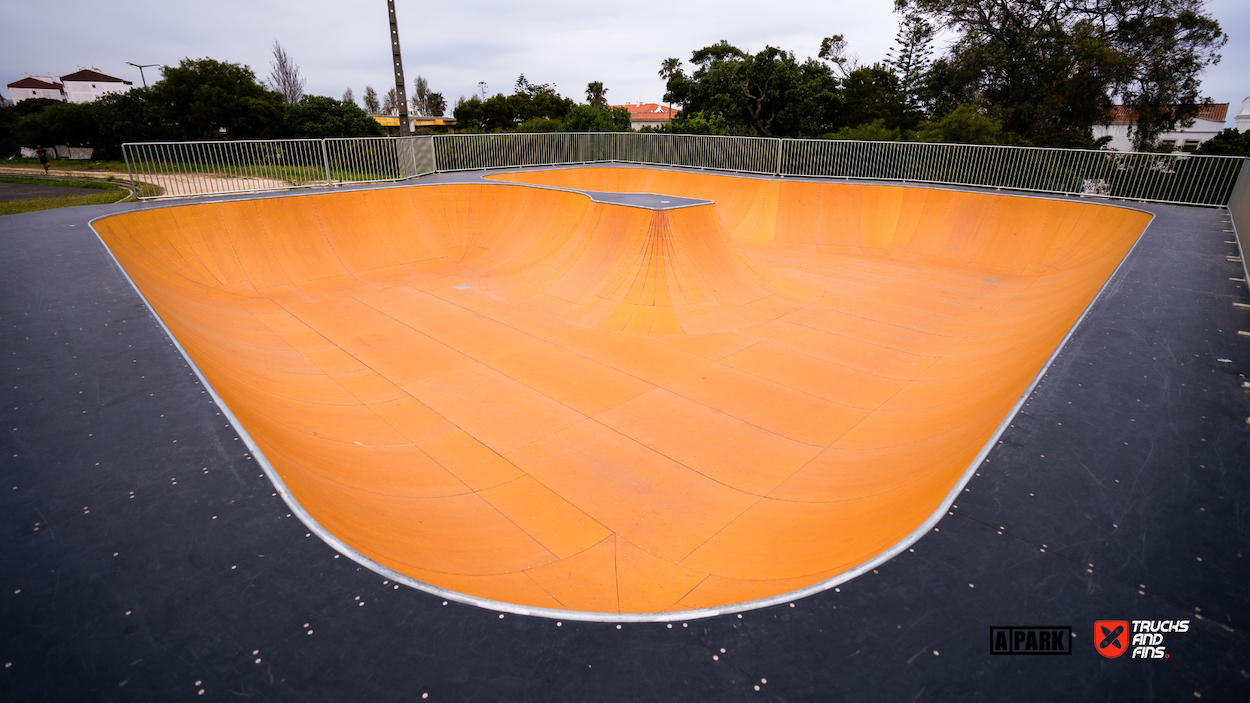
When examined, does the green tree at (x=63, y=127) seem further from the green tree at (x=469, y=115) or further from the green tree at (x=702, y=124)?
the green tree at (x=702, y=124)

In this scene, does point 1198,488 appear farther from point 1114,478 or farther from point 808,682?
point 808,682

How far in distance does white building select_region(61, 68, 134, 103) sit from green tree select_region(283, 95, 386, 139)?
79.4 meters

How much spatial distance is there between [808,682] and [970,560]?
112 cm

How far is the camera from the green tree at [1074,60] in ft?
71.7

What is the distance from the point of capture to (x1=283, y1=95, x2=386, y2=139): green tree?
112 ft

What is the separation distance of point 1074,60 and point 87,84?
409 feet

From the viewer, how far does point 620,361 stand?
8.61 m

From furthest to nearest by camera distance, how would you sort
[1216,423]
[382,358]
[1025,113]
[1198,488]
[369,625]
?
[1025,113] < [382,358] < [1216,423] < [1198,488] < [369,625]

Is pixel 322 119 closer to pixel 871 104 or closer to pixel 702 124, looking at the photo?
pixel 702 124

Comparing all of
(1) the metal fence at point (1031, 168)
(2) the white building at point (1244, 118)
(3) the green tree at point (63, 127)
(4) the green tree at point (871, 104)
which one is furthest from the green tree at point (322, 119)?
(2) the white building at point (1244, 118)

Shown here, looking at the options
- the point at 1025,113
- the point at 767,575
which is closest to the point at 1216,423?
the point at 767,575

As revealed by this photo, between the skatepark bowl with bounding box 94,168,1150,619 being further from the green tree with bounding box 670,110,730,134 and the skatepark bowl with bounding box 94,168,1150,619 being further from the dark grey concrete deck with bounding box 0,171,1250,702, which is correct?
the green tree with bounding box 670,110,730,134

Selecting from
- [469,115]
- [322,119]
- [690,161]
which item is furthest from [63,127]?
[690,161]

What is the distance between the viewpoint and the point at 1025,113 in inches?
949
